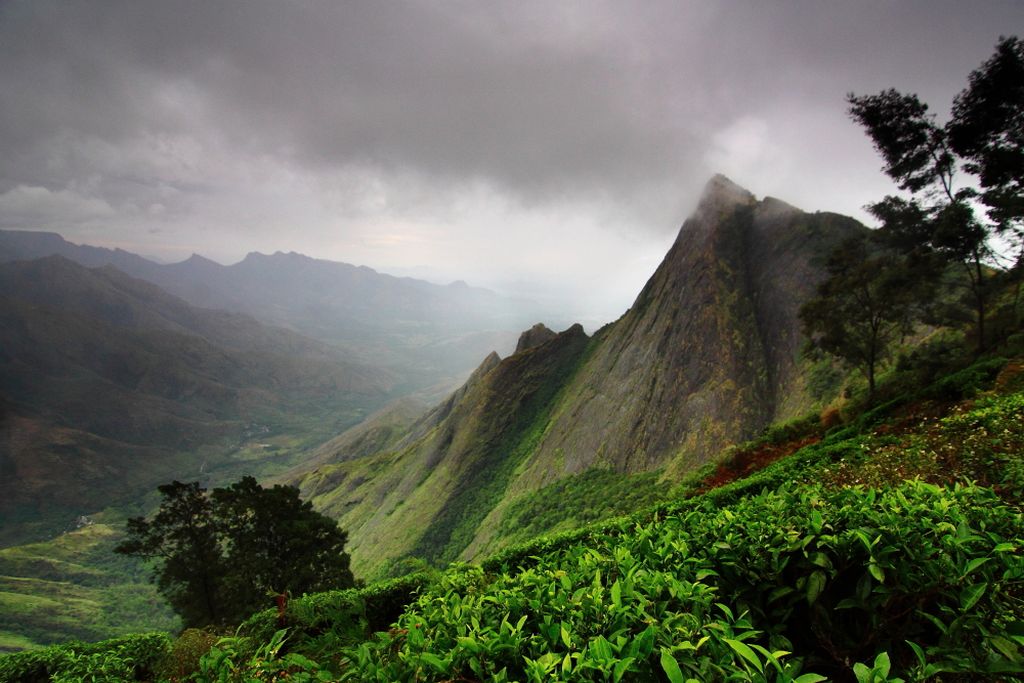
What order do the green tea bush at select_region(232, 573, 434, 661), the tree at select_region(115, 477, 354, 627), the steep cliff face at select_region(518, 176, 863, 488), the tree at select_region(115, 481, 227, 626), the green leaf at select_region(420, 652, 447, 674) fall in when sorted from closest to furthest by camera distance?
1. the green leaf at select_region(420, 652, 447, 674)
2. the green tea bush at select_region(232, 573, 434, 661)
3. the tree at select_region(115, 477, 354, 627)
4. the tree at select_region(115, 481, 227, 626)
5. the steep cliff face at select_region(518, 176, 863, 488)

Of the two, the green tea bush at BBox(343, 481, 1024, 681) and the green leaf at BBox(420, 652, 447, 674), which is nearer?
the green tea bush at BBox(343, 481, 1024, 681)

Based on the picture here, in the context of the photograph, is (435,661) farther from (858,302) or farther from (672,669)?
(858,302)

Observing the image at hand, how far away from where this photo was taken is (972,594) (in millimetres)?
2348

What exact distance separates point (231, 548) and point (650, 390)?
129 ft

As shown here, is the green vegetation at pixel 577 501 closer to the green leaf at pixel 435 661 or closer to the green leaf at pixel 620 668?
the green leaf at pixel 435 661

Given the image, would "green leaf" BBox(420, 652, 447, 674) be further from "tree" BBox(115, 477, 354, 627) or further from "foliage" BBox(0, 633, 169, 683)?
"tree" BBox(115, 477, 354, 627)

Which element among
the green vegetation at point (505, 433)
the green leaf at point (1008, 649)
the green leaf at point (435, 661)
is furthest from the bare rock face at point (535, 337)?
the green leaf at point (1008, 649)

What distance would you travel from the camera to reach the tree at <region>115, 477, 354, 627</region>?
81.9 ft

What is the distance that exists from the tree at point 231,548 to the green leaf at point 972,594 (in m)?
29.7

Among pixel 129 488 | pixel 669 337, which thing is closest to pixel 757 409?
pixel 669 337

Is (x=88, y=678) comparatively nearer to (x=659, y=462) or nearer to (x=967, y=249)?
(x=967, y=249)

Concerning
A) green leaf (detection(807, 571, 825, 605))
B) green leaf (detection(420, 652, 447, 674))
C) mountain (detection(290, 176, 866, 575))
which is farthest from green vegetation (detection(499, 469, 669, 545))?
green leaf (detection(420, 652, 447, 674))

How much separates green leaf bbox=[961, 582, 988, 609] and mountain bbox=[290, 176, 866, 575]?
35.4m

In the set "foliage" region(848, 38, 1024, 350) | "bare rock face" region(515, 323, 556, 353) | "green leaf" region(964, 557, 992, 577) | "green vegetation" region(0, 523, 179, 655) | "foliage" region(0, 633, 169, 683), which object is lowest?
"green vegetation" region(0, 523, 179, 655)
